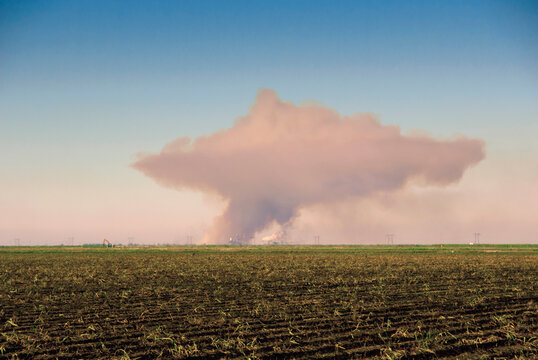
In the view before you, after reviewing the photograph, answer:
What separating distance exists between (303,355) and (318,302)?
28.7ft

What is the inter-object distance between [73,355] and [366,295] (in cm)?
1502

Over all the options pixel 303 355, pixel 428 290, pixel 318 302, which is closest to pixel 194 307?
pixel 318 302

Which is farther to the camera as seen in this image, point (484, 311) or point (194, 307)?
point (194, 307)

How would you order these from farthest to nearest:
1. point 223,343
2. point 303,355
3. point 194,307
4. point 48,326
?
point 194,307 → point 48,326 → point 223,343 → point 303,355

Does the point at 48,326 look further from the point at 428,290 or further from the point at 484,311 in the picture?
the point at 428,290

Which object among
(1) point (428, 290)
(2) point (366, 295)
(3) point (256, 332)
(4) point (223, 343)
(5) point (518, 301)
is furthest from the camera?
(1) point (428, 290)

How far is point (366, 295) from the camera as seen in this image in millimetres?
21703

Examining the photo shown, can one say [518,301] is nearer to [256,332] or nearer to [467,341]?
[467,341]

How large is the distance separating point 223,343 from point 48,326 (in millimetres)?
7270

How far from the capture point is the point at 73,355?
11.1 meters

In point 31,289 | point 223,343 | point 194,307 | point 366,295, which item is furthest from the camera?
point 31,289

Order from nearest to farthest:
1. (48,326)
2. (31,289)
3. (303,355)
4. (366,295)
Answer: (303,355)
(48,326)
(366,295)
(31,289)

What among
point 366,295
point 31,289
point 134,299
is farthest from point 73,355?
point 31,289

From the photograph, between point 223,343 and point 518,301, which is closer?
point 223,343
